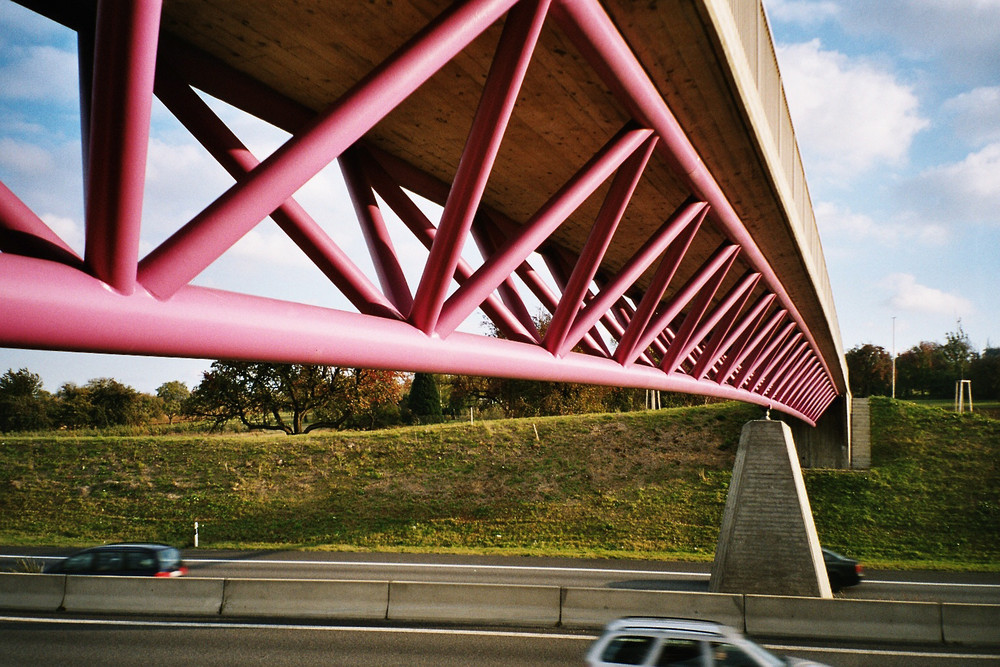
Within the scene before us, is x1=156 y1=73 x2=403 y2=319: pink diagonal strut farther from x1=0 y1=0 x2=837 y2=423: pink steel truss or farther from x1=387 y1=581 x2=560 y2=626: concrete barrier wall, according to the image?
x1=387 y1=581 x2=560 y2=626: concrete barrier wall

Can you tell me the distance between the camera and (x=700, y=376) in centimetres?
1002

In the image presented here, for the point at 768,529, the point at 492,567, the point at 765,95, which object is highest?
the point at 765,95

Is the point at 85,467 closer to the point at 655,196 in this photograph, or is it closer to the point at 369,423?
the point at 369,423

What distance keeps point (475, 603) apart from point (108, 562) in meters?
9.48

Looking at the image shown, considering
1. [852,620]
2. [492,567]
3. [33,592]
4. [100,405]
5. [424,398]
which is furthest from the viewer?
[424,398]

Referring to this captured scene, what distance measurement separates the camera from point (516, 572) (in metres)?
22.0

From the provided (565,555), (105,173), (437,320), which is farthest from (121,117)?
(565,555)

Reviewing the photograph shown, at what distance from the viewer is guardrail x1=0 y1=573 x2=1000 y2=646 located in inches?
525

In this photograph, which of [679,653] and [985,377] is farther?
[985,377]

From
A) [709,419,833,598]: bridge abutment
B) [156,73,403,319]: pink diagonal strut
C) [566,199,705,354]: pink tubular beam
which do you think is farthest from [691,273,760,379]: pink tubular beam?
[709,419,833,598]: bridge abutment

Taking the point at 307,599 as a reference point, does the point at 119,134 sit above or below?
above

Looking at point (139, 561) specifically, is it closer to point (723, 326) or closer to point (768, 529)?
point (723, 326)

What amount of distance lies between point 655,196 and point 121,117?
5.66 meters

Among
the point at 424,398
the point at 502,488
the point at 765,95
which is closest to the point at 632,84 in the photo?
the point at 765,95
